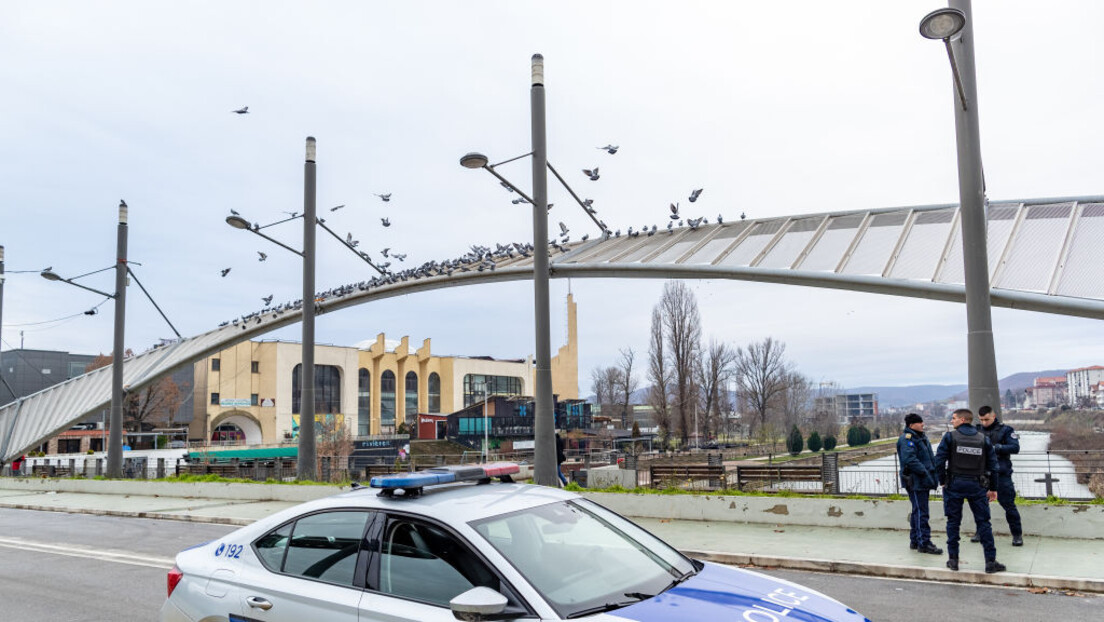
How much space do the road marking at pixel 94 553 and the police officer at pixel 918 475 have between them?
988cm

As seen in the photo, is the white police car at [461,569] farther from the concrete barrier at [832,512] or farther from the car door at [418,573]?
the concrete barrier at [832,512]

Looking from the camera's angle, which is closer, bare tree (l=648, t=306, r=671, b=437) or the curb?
the curb

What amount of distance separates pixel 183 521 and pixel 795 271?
1477cm

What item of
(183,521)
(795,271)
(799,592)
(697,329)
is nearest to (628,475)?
(795,271)

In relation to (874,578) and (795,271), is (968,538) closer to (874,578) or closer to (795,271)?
(874,578)

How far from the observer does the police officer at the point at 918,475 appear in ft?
32.7

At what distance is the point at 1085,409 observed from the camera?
65.5 meters

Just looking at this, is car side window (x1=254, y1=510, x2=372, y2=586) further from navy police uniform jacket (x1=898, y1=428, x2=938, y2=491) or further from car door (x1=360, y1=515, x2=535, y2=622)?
navy police uniform jacket (x1=898, y1=428, x2=938, y2=491)

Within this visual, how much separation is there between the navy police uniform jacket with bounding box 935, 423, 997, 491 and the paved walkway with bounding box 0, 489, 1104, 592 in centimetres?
102

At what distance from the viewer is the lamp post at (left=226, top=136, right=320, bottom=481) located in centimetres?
2011

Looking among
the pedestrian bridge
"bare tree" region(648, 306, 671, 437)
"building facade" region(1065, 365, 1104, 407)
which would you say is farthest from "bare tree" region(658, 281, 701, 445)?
"building facade" region(1065, 365, 1104, 407)

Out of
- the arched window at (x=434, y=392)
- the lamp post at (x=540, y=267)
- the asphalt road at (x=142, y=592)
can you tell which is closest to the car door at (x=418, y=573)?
the asphalt road at (x=142, y=592)

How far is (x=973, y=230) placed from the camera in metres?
11.4

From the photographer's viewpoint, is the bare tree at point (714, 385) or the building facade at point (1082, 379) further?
the building facade at point (1082, 379)
